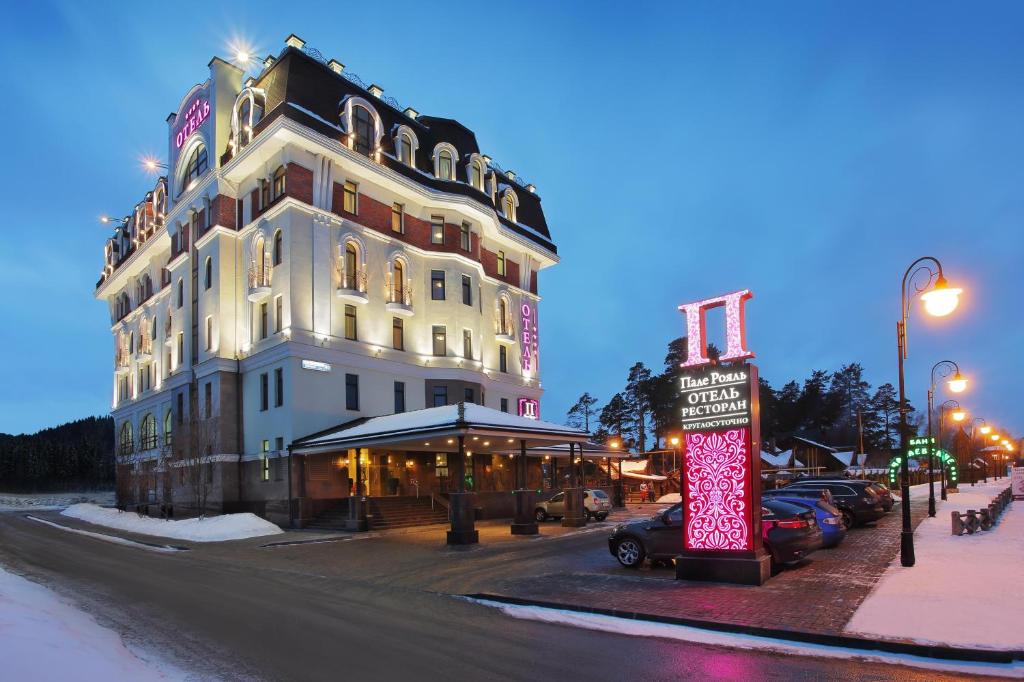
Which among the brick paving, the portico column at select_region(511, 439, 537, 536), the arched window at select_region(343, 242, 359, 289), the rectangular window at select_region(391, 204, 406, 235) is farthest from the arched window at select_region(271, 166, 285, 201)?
the brick paving

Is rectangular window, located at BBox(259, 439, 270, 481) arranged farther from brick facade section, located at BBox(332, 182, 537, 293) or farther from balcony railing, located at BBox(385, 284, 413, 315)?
brick facade section, located at BBox(332, 182, 537, 293)

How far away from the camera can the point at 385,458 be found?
1380 inches

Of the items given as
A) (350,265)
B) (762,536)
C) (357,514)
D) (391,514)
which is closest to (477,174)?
(350,265)

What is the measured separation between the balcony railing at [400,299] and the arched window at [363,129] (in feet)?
24.8

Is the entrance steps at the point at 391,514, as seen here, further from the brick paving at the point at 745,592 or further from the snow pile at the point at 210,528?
the brick paving at the point at 745,592

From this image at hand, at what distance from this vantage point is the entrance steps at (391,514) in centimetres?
2997

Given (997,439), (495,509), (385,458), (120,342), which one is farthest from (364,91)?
(997,439)

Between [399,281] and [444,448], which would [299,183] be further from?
[444,448]

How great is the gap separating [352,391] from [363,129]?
47.5 ft

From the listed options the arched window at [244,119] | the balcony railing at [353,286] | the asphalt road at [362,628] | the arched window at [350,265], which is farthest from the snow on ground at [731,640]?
the arched window at [244,119]

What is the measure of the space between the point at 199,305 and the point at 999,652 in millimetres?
39636

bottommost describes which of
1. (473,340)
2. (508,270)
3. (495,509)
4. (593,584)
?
(495,509)

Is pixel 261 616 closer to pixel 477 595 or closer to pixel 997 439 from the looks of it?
pixel 477 595

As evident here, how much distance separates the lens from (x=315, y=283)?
34719 millimetres
